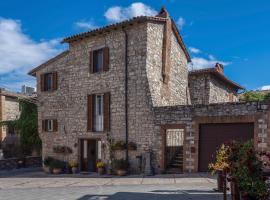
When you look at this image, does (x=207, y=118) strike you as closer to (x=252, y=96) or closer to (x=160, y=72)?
(x=160, y=72)

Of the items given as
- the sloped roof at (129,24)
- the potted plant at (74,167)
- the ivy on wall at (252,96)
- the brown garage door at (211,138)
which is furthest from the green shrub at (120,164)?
the ivy on wall at (252,96)

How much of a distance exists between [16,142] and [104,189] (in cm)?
2192

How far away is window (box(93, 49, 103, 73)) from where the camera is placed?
18.2 metres

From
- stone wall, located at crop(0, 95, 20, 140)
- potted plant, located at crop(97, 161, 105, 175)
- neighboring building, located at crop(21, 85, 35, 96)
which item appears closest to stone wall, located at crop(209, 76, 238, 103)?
potted plant, located at crop(97, 161, 105, 175)

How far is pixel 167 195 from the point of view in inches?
385

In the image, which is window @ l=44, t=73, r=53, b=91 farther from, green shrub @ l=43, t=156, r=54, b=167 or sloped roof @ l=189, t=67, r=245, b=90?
sloped roof @ l=189, t=67, r=245, b=90

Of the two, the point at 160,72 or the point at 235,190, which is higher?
the point at 160,72

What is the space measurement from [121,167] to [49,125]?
6.68 meters

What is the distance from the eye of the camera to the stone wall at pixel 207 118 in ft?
42.6

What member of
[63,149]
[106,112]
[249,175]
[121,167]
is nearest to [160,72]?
[106,112]

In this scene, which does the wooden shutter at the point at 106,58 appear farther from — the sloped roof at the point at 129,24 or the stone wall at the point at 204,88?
the stone wall at the point at 204,88

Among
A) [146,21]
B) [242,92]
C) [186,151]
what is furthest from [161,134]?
[242,92]

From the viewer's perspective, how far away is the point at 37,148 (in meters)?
26.0

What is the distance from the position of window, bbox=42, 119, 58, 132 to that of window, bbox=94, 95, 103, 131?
322cm
